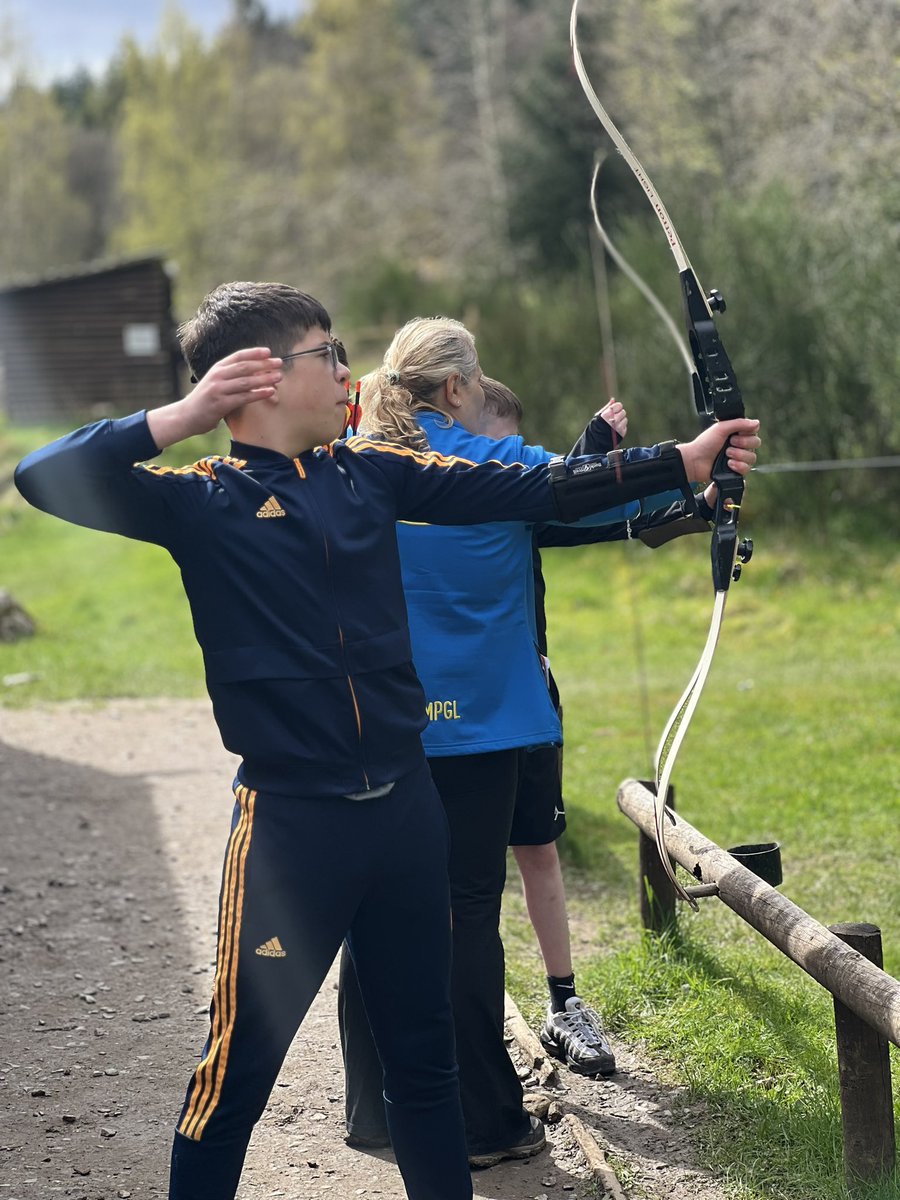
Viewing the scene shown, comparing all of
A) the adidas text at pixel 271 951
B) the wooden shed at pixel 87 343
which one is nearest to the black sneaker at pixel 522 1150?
the adidas text at pixel 271 951

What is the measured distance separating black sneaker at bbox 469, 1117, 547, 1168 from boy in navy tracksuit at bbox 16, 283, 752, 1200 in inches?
32.7

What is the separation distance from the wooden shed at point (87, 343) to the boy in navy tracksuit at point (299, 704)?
102ft

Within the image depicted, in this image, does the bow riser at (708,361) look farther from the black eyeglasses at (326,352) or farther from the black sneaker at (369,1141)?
the black sneaker at (369,1141)

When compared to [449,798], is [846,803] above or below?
below

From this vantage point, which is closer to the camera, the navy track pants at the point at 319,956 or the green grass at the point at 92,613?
the navy track pants at the point at 319,956

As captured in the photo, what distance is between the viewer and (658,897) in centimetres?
459

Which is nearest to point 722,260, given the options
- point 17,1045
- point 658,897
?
point 658,897

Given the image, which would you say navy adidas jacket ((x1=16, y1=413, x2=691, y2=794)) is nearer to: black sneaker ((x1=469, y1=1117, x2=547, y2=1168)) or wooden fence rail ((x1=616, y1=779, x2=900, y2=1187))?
wooden fence rail ((x1=616, y1=779, x2=900, y2=1187))

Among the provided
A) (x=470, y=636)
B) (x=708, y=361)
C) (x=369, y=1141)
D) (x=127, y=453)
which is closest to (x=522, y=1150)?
(x=369, y=1141)

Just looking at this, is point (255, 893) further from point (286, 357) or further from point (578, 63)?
point (578, 63)

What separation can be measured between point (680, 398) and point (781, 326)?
1549 mm

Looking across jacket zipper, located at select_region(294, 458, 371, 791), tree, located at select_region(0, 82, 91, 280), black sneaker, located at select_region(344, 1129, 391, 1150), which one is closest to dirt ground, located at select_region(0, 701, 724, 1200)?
black sneaker, located at select_region(344, 1129, 391, 1150)

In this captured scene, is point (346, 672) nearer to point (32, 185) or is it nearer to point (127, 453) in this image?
point (127, 453)

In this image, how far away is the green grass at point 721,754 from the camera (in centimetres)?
375
